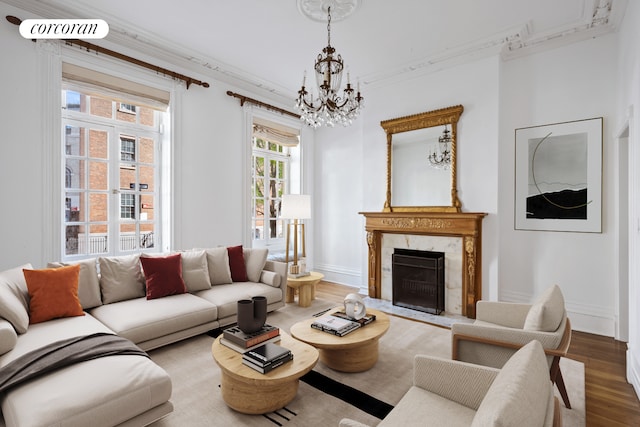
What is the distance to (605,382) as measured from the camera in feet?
8.14

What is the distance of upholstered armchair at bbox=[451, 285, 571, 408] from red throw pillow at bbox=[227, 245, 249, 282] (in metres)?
2.58

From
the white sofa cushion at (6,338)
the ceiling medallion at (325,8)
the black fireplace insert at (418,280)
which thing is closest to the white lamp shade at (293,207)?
the black fireplace insert at (418,280)

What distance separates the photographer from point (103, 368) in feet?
5.85

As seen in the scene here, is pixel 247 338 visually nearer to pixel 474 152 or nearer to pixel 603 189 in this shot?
pixel 474 152

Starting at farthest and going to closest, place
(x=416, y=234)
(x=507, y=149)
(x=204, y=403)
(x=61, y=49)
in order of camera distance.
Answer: (x=416, y=234)
(x=507, y=149)
(x=61, y=49)
(x=204, y=403)

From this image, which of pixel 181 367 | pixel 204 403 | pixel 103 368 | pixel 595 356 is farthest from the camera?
pixel 595 356

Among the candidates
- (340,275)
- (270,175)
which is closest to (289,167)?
(270,175)

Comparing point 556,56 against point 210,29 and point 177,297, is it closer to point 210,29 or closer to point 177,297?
point 210,29

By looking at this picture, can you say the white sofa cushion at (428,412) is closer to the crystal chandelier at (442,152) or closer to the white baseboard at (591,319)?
the white baseboard at (591,319)

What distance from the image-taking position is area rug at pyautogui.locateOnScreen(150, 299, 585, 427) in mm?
2010

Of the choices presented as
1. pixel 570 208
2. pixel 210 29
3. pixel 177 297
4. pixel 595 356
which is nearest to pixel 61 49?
pixel 210 29

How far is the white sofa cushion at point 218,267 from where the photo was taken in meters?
3.78

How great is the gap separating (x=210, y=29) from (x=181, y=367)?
3314 mm

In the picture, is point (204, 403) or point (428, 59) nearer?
point (204, 403)
